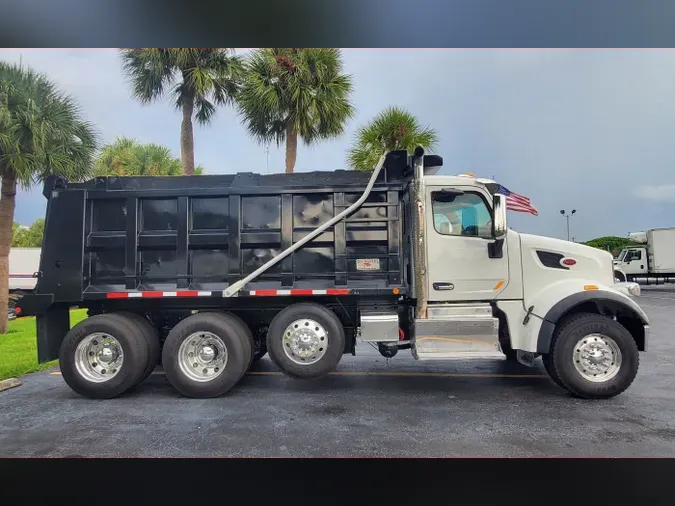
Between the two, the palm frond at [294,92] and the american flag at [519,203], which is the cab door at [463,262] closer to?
the american flag at [519,203]

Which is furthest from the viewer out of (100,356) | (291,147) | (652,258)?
(652,258)

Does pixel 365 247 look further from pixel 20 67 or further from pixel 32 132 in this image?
pixel 20 67

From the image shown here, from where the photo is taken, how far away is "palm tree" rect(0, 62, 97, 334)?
8992 mm

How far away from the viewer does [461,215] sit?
552cm

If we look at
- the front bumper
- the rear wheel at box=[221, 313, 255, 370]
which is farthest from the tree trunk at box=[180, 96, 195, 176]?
the front bumper

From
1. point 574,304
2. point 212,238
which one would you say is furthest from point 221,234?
point 574,304

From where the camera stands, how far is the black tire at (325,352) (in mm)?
5203

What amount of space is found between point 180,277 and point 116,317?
3.00 ft

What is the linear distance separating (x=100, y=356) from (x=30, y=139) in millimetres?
6335

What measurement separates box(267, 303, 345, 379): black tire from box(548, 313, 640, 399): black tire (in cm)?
255

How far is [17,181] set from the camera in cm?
958

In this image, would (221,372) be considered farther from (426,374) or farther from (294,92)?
(294,92)
